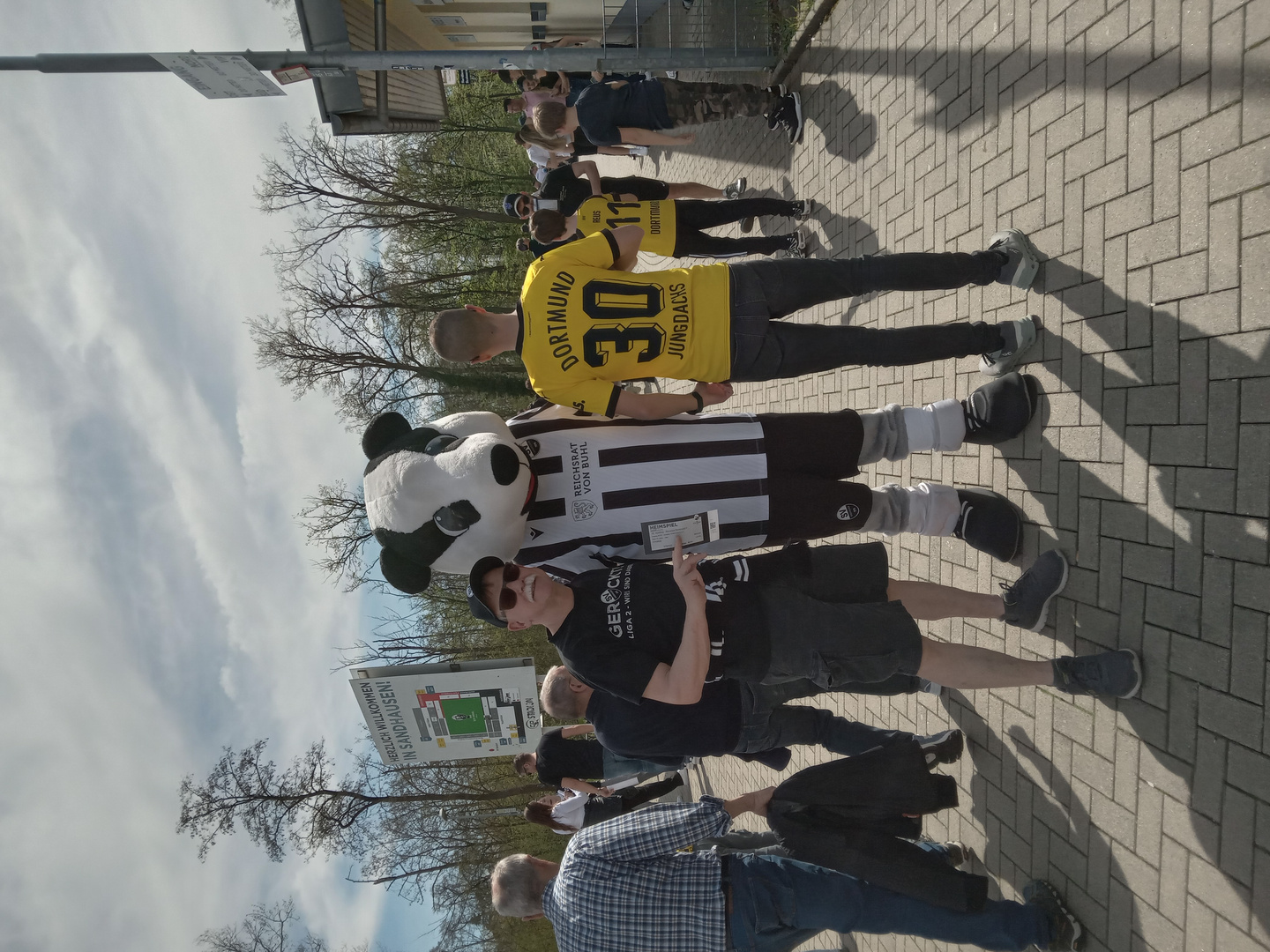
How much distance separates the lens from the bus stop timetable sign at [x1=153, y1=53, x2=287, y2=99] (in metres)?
4.04

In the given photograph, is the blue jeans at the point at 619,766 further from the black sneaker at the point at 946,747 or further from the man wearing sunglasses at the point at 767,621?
the man wearing sunglasses at the point at 767,621

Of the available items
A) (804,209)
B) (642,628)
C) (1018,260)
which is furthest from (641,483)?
(804,209)

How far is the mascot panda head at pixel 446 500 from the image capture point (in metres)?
2.89

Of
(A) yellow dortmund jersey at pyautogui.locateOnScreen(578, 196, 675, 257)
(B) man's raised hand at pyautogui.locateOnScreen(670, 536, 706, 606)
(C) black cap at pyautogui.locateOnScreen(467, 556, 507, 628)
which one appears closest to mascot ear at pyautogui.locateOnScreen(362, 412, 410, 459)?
(C) black cap at pyautogui.locateOnScreen(467, 556, 507, 628)

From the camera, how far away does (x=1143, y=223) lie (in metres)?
2.98

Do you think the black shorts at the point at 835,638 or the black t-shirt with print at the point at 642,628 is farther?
the black shorts at the point at 835,638

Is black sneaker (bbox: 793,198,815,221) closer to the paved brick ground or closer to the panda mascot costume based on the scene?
the paved brick ground

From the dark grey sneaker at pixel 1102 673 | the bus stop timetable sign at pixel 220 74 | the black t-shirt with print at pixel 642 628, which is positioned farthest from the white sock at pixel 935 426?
the bus stop timetable sign at pixel 220 74

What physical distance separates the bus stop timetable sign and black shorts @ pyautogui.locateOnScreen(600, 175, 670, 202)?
2.90 meters

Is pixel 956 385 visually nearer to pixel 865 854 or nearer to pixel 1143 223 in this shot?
pixel 1143 223

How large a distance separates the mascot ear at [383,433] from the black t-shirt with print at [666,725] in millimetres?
1460

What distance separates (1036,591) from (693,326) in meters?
1.99

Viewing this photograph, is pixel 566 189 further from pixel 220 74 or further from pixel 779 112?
pixel 220 74

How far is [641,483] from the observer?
322 cm
